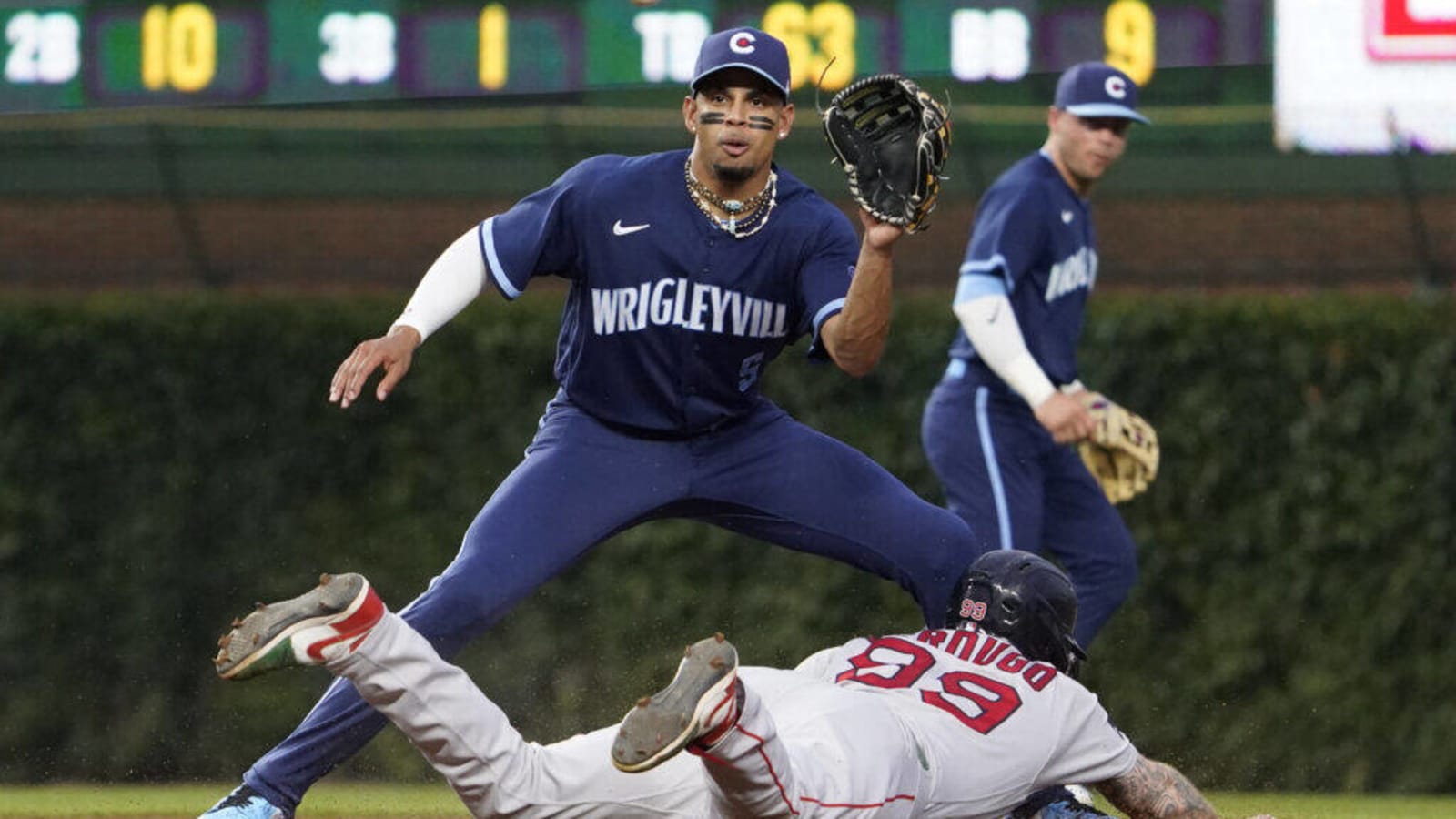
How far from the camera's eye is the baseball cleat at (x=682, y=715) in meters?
4.15

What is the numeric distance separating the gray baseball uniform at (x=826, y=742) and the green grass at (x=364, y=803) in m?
2.07

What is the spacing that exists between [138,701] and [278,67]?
4.16 m

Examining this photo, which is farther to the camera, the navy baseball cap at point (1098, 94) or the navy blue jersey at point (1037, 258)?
the navy baseball cap at point (1098, 94)

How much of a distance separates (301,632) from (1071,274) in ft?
11.7

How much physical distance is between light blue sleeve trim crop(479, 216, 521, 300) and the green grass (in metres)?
1.89

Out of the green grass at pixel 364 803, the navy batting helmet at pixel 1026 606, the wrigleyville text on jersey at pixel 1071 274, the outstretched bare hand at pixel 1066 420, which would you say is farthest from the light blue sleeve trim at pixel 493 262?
the wrigleyville text on jersey at pixel 1071 274

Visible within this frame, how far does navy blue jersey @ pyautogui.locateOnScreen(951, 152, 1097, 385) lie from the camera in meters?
6.95

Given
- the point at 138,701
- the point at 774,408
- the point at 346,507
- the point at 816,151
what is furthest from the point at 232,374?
the point at 774,408

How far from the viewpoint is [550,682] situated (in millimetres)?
9359

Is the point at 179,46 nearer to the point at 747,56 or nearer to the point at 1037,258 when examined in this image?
the point at 1037,258

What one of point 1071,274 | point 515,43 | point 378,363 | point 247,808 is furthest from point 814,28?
point 247,808

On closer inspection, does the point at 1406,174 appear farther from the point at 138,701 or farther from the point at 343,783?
the point at 138,701

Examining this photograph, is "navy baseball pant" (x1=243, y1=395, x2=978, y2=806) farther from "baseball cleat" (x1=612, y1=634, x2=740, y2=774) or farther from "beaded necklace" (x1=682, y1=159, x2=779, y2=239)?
"baseball cleat" (x1=612, y1=634, x2=740, y2=774)

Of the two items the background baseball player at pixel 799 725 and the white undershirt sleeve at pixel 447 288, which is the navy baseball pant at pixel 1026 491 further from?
the white undershirt sleeve at pixel 447 288
